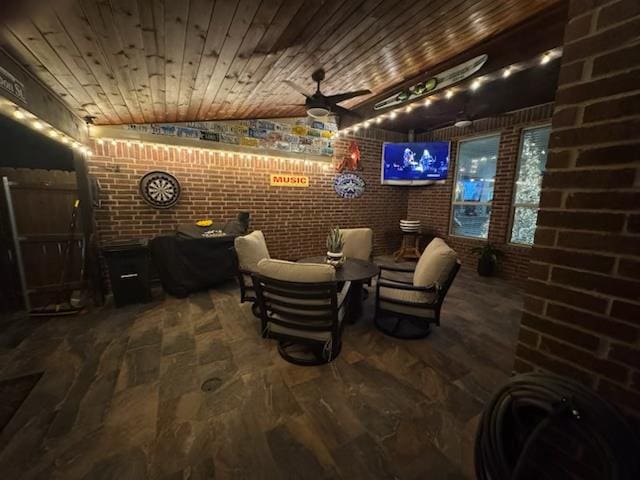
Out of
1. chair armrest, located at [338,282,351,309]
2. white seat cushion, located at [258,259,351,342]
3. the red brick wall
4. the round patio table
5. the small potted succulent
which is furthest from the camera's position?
the red brick wall

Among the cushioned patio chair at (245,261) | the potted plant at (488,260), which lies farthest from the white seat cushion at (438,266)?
the potted plant at (488,260)

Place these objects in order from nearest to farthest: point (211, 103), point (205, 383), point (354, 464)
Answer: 1. point (354, 464)
2. point (205, 383)
3. point (211, 103)

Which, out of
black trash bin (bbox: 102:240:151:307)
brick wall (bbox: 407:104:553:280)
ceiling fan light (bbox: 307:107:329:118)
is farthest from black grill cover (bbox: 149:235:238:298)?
brick wall (bbox: 407:104:553:280)

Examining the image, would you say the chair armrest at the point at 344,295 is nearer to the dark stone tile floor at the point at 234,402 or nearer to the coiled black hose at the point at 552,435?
the dark stone tile floor at the point at 234,402

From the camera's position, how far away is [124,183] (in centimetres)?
357

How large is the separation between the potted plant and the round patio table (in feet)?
9.28

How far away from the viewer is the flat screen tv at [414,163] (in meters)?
5.22

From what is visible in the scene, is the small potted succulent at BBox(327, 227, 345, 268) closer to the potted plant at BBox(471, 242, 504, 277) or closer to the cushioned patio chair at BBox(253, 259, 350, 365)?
the cushioned patio chair at BBox(253, 259, 350, 365)

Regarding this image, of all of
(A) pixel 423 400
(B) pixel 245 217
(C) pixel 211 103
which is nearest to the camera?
(A) pixel 423 400

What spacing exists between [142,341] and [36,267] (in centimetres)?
201

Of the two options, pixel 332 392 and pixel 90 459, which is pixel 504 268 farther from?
pixel 90 459

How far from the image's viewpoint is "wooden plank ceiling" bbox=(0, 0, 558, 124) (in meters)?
1.42

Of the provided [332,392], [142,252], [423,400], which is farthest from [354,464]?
[142,252]

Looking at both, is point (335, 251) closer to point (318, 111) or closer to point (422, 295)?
point (422, 295)
